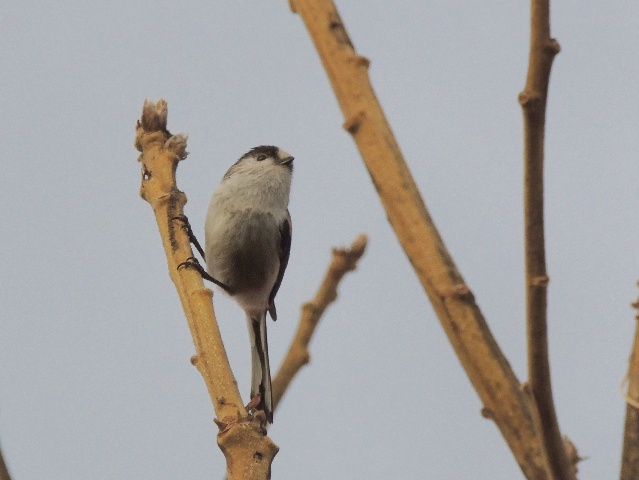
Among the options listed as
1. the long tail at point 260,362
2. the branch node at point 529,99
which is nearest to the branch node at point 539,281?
the branch node at point 529,99

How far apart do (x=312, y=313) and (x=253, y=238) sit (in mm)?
2004

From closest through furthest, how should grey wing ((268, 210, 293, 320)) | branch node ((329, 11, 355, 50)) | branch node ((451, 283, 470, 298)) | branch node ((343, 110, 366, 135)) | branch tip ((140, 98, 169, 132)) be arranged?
branch node ((451, 283, 470, 298))
branch node ((343, 110, 366, 135))
branch node ((329, 11, 355, 50))
branch tip ((140, 98, 169, 132))
grey wing ((268, 210, 293, 320))

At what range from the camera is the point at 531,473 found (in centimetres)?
127

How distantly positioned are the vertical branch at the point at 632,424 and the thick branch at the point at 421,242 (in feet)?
0.40

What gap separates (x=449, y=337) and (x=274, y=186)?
3246 mm

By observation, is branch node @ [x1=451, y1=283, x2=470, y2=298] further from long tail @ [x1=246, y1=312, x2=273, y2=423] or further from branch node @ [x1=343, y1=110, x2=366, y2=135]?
long tail @ [x1=246, y1=312, x2=273, y2=423]

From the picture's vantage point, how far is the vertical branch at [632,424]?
1.26m

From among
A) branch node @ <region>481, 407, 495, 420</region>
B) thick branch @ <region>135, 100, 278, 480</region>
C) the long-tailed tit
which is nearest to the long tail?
the long-tailed tit

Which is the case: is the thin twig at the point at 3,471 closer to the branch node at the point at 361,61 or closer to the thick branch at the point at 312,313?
the branch node at the point at 361,61

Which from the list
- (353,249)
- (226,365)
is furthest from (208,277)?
(226,365)

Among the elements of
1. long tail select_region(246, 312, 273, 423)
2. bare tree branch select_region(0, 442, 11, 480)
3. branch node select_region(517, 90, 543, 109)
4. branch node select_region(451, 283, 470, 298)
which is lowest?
bare tree branch select_region(0, 442, 11, 480)

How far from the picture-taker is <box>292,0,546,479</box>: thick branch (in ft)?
4.33

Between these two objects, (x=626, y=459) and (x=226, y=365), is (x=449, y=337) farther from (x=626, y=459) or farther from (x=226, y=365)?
(x=226, y=365)

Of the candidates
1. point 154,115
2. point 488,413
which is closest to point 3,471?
point 488,413
